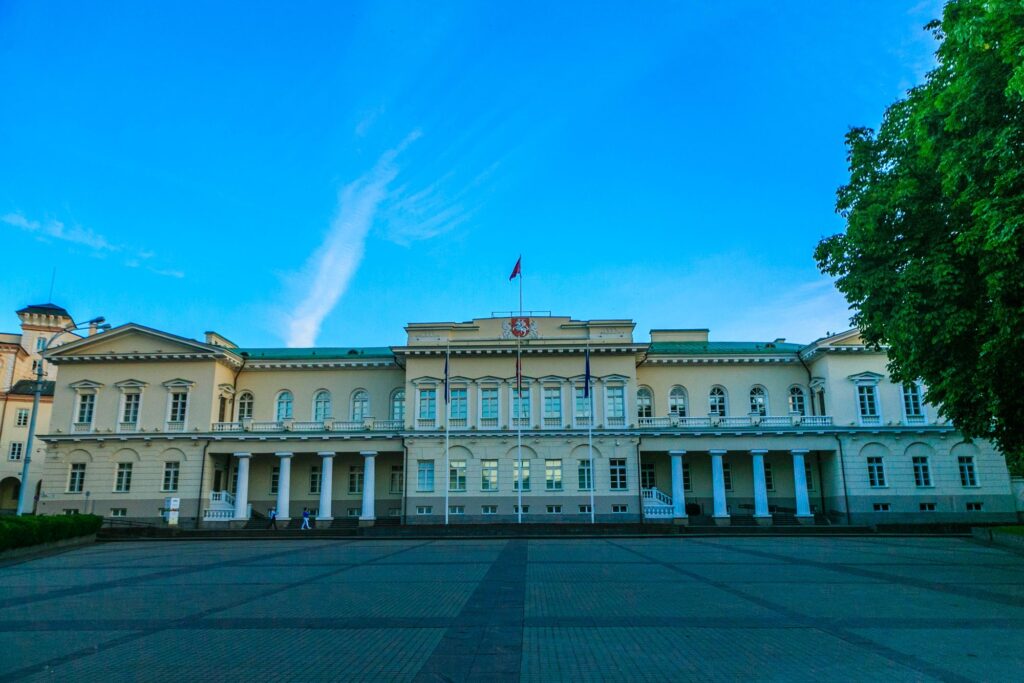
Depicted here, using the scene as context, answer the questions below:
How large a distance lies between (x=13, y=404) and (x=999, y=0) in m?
72.9

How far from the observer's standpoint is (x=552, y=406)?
4106cm

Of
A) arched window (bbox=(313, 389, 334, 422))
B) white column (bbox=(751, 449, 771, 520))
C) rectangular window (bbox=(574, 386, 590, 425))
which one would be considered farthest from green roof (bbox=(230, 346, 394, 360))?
white column (bbox=(751, 449, 771, 520))

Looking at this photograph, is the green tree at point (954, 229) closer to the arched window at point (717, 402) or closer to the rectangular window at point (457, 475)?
the arched window at point (717, 402)

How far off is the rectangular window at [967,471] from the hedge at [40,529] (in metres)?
47.1

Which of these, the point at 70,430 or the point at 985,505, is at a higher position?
the point at 70,430

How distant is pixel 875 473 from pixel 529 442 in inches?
824

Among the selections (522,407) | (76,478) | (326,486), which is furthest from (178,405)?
(522,407)

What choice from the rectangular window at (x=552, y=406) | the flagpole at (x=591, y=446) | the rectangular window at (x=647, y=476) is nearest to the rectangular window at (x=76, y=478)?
the rectangular window at (x=552, y=406)

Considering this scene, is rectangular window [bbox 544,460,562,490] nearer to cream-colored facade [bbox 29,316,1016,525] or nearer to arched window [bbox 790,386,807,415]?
cream-colored facade [bbox 29,316,1016,525]

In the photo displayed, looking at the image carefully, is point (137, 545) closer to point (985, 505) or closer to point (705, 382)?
point (705, 382)

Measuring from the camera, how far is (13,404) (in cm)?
5925

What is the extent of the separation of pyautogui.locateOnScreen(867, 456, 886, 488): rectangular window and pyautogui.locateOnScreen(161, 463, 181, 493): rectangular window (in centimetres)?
4236

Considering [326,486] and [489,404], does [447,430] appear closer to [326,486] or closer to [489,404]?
[489,404]

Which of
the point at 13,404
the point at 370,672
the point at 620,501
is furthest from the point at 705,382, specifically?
the point at 13,404
